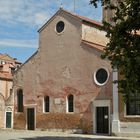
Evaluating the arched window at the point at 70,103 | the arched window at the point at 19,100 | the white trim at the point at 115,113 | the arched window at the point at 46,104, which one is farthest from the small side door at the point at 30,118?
the white trim at the point at 115,113

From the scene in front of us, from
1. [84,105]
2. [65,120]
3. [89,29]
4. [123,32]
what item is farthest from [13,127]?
[123,32]

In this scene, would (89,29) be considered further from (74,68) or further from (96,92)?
(96,92)

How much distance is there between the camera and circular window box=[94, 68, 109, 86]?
32.0 metres

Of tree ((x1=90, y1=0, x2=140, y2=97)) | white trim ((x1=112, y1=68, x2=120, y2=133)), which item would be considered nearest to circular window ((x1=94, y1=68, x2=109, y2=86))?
white trim ((x1=112, y1=68, x2=120, y2=133))

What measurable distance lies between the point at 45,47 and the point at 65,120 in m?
7.21

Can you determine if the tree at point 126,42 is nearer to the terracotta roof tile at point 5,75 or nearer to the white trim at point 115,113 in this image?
the white trim at point 115,113

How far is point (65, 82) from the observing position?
34.9 meters

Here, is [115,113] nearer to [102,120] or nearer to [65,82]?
[102,120]

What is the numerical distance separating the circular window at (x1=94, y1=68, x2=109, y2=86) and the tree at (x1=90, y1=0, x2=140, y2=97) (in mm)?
14146

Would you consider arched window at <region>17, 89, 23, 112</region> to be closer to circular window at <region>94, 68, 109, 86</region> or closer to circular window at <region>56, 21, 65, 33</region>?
circular window at <region>56, 21, 65, 33</region>

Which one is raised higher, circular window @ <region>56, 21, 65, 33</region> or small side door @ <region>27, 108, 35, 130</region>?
circular window @ <region>56, 21, 65, 33</region>

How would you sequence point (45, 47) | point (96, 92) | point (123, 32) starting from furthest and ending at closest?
1. point (45, 47)
2. point (96, 92)
3. point (123, 32)

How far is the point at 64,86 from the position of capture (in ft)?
115

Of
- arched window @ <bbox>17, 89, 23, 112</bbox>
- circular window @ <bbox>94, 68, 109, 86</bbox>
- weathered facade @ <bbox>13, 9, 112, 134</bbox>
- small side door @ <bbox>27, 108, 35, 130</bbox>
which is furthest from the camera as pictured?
arched window @ <bbox>17, 89, 23, 112</bbox>
